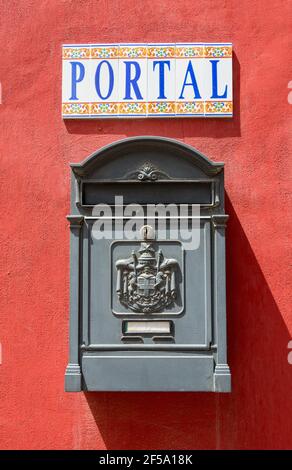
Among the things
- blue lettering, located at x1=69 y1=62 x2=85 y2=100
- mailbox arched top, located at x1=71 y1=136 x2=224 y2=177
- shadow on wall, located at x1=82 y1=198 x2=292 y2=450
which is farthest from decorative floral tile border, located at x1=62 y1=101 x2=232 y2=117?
shadow on wall, located at x1=82 y1=198 x2=292 y2=450

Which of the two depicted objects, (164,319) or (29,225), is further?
(29,225)

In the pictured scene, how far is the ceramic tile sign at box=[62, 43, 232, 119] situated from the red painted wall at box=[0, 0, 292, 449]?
78 mm

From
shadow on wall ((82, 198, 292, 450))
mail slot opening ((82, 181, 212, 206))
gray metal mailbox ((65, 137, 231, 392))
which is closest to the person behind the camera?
gray metal mailbox ((65, 137, 231, 392))

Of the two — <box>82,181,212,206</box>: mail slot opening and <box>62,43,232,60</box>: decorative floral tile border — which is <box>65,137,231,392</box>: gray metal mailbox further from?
<box>62,43,232,60</box>: decorative floral tile border

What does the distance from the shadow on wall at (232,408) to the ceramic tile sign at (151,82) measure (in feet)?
4.92

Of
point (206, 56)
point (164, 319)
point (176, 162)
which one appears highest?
point (206, 56)

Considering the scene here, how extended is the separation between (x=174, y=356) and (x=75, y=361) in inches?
25.0

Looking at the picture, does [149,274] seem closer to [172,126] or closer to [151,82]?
[172,126]

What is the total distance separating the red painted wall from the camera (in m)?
4.00

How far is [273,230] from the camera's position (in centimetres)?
407

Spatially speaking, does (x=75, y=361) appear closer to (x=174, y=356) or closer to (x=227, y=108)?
(x=174, y=356)

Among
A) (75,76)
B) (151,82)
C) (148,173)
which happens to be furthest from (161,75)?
(148,173)
